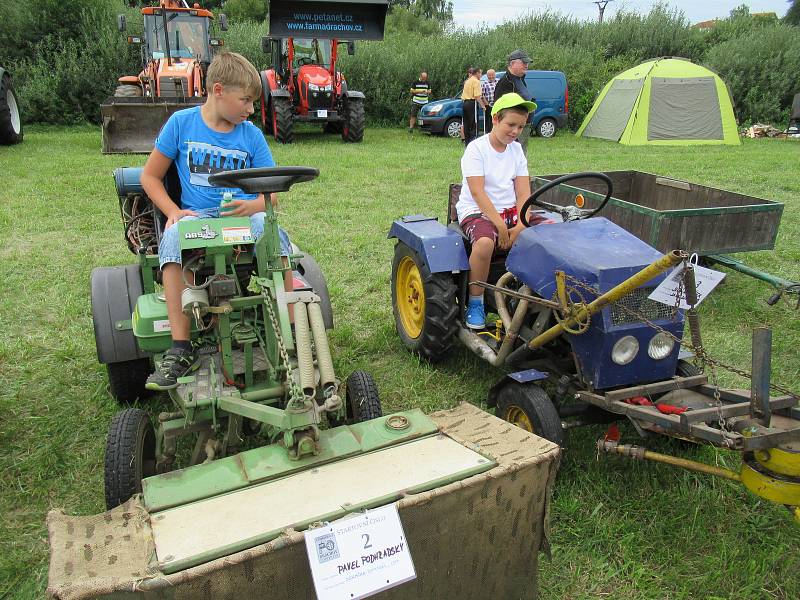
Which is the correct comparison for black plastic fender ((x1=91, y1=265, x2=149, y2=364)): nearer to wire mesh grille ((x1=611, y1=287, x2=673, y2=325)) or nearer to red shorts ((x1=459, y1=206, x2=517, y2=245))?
red shorts ((x1=459, y1=206, x2=517, y2=245))

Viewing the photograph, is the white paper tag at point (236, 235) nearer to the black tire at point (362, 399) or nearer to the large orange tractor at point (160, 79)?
the black tire at point (362, 399)

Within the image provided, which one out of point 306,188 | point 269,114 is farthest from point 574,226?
point 269,114

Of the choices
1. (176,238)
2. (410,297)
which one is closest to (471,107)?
(410,297)

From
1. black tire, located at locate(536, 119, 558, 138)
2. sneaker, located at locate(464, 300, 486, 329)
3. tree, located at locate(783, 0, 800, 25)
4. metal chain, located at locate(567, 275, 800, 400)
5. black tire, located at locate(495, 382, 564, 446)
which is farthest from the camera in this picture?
tree, located at locate(783, 0, 800, 25)

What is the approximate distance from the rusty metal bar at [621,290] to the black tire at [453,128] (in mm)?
13030

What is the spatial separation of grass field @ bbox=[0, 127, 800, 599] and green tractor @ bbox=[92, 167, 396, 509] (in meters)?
0.47

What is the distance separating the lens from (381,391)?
3666mm

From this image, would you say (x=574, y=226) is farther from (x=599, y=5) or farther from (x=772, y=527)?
(x=599, y=5)

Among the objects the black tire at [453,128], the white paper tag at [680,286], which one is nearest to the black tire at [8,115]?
the black tire at [453,128]

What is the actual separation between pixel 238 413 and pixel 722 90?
612 inches

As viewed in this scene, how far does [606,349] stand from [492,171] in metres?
1.43

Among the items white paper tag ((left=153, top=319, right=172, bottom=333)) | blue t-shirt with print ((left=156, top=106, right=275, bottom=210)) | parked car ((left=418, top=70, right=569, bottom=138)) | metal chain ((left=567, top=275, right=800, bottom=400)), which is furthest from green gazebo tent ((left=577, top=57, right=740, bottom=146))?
white paper tag ((left=153, top=319, right=172, bottom=333))

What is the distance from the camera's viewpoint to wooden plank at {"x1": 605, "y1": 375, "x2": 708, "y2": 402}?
2607 millimetres

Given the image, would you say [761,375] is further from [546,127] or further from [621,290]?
[546,127]
